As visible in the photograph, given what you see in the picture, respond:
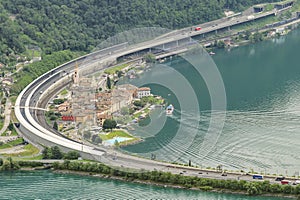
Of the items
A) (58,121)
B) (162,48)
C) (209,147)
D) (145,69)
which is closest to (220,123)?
(209,147)

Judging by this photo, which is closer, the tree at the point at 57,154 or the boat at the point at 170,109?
the tree at the point at 57,154

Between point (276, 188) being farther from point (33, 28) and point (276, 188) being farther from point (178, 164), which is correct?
point (33, 28)

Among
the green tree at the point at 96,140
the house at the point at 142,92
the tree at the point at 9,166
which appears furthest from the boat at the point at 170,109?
the tree at the point at 9,166

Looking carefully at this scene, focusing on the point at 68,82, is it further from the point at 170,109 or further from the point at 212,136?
the point at 212,136

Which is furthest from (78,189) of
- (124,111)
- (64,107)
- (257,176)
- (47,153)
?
(64,107)

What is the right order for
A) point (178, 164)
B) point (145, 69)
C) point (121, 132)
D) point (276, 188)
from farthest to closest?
point (145, 69), point (121, 132), point (178, 164), point (276, 188)

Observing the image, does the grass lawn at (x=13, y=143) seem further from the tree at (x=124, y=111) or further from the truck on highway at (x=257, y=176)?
the truck on highway at (x=257, y=176)
